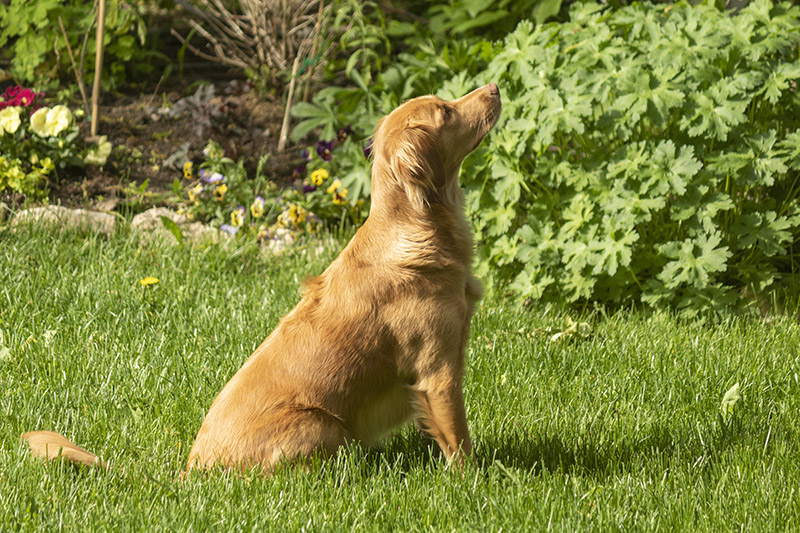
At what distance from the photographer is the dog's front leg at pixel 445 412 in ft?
9.24

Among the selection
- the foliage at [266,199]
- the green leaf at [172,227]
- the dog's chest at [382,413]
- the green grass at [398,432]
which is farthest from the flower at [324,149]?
the dog's chest at [382,413]

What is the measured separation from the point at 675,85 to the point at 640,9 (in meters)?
0.83

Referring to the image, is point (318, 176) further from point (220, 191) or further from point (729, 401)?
point (729, 401)

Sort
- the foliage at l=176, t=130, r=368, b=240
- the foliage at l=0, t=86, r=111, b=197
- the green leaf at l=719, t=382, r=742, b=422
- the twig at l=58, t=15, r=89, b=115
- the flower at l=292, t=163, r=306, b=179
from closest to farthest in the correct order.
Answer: the green leaf at l=719, t=382, r=742, b=422
the foliage at l=0, t=86, r=111, b=197
the foliage at l=176, t=130, r=368, b=240
the flower at l=292, t=163, r=306, b=179
the twig at l=58, t=15, r=89, b=115

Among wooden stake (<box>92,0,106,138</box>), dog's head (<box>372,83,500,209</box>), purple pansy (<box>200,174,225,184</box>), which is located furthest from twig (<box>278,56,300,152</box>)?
dog's head (<box>372,83,500,209</box>)

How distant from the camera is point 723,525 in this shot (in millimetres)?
2486

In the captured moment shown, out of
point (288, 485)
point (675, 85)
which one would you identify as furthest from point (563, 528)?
point (675, 85)

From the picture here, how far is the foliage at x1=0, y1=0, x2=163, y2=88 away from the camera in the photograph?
6.59m

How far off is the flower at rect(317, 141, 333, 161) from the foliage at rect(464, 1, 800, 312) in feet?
4.69

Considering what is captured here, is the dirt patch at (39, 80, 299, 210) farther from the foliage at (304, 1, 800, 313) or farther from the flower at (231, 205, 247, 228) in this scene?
the foliage at (304, 1, 800, 313)

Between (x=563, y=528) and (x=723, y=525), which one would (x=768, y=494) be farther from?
(x=563, y=528)

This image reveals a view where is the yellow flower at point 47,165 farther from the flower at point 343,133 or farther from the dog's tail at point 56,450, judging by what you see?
the dog's tail at point 56,450

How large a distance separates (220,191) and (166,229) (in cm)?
54

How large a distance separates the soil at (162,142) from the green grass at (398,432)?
0.71 metres
